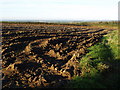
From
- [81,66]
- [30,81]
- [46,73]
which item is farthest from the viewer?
[81,66]

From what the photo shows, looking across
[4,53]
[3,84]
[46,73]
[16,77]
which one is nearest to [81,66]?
[46,73]

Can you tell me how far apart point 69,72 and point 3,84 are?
220 cm

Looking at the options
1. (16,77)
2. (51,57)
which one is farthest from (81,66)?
(16,77)

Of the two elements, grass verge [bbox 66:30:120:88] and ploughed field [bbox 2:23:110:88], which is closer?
grass verge [bbox 66:30:120:88]

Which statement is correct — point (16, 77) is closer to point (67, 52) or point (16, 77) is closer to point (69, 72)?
point (69, 72)

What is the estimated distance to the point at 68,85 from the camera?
496 centimetres

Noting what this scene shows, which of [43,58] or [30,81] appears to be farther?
[43,58]

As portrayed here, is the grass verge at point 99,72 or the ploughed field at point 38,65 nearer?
the grass verge at point 99,72

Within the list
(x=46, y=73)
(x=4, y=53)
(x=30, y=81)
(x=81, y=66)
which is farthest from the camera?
(x=4, y=53)

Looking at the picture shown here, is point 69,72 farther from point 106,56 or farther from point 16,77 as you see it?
point 106,56

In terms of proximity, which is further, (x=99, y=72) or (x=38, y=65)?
(x=38, y=65)

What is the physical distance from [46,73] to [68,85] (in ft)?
4.03

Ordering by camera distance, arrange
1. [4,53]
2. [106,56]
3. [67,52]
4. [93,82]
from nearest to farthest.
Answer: [93,82], [106,56], [4,53], [67,52]

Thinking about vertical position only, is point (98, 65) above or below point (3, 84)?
above
